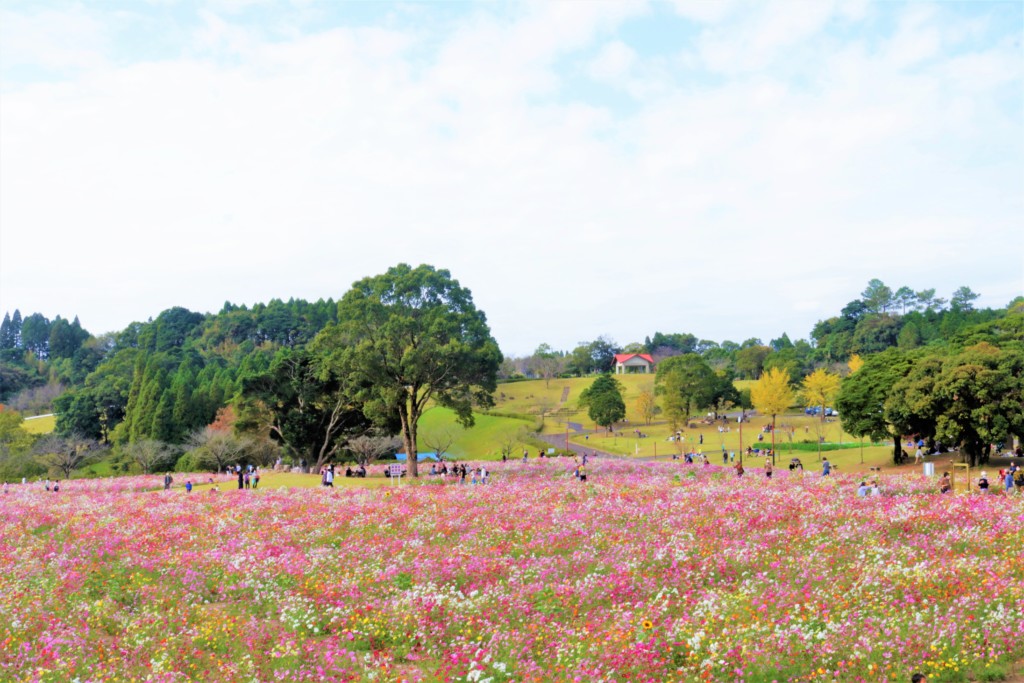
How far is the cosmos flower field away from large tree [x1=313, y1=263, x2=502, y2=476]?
1545 centimetres

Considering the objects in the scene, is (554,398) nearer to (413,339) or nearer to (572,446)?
(572,446)

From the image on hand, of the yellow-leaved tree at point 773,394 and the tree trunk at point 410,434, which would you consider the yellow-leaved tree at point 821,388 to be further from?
the tree trunk at point 410,434

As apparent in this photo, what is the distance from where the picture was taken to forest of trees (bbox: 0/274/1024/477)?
51.9m

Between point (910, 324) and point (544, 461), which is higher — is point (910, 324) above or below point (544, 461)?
above

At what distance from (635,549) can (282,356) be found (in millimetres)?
49124

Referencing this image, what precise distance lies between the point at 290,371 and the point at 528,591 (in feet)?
163

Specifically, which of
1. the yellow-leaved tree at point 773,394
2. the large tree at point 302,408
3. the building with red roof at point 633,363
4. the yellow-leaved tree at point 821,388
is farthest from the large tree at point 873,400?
the building with red roof at point 633,363

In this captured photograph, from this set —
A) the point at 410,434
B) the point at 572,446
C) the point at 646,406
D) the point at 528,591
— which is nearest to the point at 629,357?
the point at 646,406

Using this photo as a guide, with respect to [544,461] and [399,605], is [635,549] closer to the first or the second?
[399,605]

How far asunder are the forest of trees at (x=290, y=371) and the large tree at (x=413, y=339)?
0.94ft

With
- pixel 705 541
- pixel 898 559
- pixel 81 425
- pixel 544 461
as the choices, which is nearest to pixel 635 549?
pixel 705 541

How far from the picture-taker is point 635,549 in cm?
1859

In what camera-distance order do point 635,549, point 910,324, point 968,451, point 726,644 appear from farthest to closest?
point 910,324 < point 968,451 < point 635,549 < point 726,644

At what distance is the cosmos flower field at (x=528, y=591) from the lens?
1138 cm
